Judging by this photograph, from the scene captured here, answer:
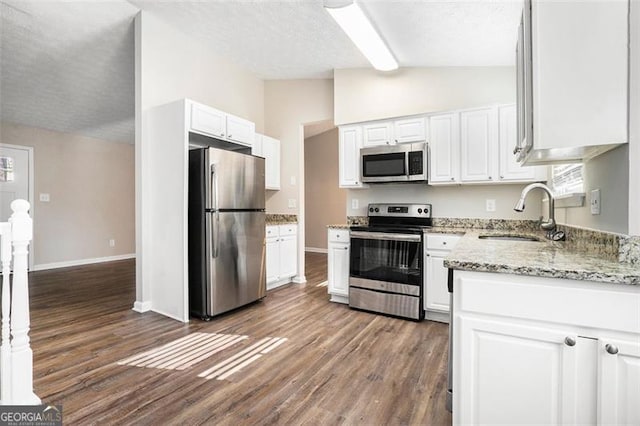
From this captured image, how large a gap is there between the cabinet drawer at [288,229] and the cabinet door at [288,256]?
0.16 feet

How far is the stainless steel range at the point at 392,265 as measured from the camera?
3098mm

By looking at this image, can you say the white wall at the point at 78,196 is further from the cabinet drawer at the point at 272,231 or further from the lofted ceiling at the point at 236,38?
the cabinet drawer at the point at 272,231

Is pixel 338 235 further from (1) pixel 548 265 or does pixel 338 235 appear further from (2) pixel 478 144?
(1) pixel 548 265

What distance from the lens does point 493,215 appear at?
3.31m

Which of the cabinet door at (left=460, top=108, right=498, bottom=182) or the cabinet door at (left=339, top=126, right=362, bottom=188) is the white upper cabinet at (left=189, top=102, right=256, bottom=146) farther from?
the cabinet door at (left=460, top=108, right=498, bottom=182)

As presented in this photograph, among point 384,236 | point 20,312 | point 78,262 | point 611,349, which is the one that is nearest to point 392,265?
point 384,236

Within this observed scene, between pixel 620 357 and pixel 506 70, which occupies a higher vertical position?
pixel 506 70

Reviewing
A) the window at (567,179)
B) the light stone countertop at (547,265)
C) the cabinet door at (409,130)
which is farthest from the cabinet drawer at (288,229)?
the light stone countertop at (547,265)

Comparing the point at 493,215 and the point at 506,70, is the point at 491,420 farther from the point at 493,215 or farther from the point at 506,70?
the point at 506,70

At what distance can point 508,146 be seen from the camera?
3008mm

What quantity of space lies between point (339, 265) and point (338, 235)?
332 millimetres

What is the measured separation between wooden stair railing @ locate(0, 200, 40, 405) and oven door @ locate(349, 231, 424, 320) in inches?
100

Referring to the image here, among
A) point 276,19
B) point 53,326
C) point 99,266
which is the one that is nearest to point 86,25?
point 276,19

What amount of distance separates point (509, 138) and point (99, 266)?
655 centimetres
